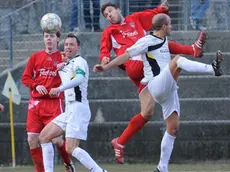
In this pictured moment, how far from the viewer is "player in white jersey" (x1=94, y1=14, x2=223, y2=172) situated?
11594 millimetres

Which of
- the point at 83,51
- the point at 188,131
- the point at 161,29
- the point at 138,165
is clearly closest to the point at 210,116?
the point at 188,131

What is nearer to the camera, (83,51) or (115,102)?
(115,102)

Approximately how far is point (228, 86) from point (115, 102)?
6.32 ft


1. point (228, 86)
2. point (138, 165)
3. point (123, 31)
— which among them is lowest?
point (138, 165)

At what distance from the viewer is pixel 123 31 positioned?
1288cm

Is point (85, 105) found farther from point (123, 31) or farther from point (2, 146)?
point (2, 146)

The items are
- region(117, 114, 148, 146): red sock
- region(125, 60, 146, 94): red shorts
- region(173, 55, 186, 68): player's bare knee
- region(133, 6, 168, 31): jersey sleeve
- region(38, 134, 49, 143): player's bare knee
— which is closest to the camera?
region(173, 55, 186, 68): player's bare knee

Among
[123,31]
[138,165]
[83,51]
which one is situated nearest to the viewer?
[123,31]

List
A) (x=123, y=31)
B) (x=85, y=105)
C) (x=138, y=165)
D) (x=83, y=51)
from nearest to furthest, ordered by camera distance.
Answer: (x=85, y=105), (x=123, y=31), (x=138, y=165), (x=83, y=51)

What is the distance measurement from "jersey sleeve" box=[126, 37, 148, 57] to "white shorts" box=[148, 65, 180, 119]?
0.39m

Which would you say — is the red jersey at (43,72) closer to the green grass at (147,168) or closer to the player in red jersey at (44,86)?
the player in red jersey at (44,86)

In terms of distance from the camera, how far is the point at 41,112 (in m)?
12.4

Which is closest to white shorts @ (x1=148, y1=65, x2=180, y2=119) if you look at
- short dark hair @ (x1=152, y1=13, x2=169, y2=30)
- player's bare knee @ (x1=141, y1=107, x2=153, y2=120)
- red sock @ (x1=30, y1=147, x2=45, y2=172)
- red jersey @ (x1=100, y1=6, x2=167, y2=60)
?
player's bare knee @ (x1=141, y1=107, x2=153, y2=120)

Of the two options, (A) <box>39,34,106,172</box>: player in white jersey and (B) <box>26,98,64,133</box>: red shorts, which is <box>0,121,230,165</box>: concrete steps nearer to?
(B) <box>26,98,64,133</box>: red shorts
